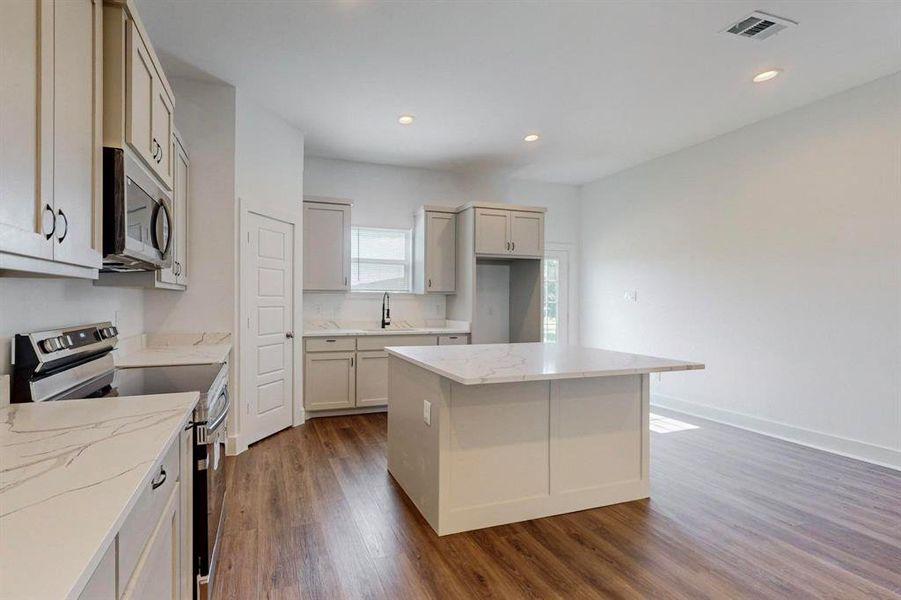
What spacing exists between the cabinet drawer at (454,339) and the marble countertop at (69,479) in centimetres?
368

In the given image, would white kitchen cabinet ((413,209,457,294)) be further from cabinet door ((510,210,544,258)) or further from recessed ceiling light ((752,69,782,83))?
recessed ceiling light ((752,69,782,83))

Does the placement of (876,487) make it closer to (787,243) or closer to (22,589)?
(787,243)

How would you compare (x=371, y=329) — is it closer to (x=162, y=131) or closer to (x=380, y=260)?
(x=380, y=260)

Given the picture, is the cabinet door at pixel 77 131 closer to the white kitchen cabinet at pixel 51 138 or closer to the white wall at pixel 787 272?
the white kitchen cabinet at pixel 51 138

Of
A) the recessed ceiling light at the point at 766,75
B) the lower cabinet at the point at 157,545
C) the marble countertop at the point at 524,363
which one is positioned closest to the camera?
the lower cabinet at the point at 157,545

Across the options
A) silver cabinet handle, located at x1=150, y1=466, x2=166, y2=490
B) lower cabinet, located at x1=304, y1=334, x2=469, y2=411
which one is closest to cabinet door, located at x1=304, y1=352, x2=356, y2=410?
lower cabinet, located at x1=304, y1=334, x2=469, y2=411

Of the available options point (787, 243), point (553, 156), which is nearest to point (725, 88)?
point (787, 243)

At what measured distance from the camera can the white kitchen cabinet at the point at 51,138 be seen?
971mm

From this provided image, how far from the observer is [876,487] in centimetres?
306

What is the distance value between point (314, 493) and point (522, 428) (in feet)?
4.65

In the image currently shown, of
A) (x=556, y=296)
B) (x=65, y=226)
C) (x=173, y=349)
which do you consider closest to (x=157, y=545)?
(x=65, y=226)

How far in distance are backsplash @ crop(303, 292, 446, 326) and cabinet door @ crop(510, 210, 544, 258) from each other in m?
1.17

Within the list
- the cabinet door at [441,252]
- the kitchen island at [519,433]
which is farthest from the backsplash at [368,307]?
the kitchen island at [519,433]

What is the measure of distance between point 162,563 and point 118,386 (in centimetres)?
108
